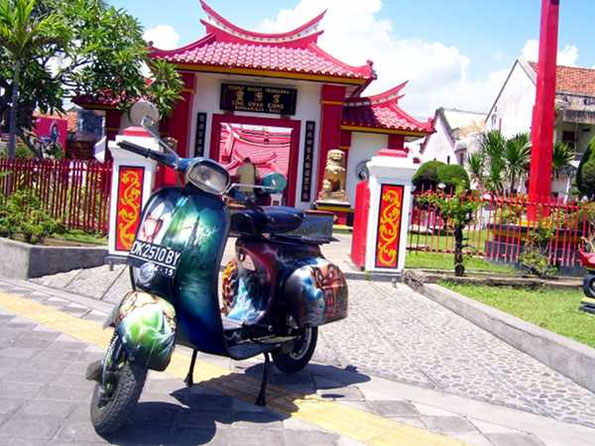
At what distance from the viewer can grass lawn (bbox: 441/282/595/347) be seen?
18.5 feet

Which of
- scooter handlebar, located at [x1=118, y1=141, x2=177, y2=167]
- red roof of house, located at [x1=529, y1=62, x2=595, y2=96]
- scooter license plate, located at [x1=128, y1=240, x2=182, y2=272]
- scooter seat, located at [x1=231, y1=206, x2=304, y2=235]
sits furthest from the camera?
red roof of house, located at [x1=529, y1=62, x2=595, y2=96]

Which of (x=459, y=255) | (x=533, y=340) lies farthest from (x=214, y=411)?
(x=459, y=255)

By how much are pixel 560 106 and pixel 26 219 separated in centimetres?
2409

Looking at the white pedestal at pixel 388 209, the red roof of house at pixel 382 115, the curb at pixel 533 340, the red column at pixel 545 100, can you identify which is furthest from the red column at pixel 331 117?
the curb at pixel 533 340

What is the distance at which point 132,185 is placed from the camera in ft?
27.1

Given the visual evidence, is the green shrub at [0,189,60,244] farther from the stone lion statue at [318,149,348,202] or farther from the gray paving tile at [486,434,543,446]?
the stone lion statue at [318,149,348,202]

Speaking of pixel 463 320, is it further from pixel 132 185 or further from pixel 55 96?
pixel 55 96

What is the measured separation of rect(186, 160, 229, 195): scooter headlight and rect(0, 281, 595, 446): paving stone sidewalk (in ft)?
4.25

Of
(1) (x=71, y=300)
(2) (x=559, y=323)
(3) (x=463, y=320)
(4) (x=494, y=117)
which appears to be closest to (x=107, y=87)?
(1) (x=71, y=300)

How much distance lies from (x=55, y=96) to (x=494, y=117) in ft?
94.4

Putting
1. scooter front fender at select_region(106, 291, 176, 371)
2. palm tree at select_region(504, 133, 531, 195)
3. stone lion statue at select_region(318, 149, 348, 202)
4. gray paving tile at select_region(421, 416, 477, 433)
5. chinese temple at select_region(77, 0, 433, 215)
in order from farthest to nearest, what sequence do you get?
1. palm tree at select_region(504, 133, 531, 195)
2. chinese temple at select_region(77, 0, 433, 215)
3. stone lion statue at select_region(318, 149, 348, 202)
4. gray paving tile at select_region(421, 416, 477, 433)
5. scooter front fender at select_region(106, 291, 176, 371)

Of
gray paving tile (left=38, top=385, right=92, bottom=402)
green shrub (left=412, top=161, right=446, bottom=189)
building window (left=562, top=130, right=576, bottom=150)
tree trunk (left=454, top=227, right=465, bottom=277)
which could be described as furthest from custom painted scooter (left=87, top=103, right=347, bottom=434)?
building window (left=562, top=130, right=576, bottom=150)

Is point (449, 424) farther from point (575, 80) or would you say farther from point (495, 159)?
point (575, 80)

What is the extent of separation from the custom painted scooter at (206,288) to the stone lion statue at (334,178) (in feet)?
35.0
